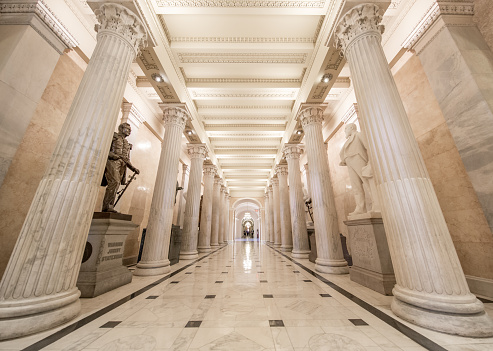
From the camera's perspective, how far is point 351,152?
13.6 feet

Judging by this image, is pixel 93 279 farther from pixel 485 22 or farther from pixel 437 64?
pixel 485 22

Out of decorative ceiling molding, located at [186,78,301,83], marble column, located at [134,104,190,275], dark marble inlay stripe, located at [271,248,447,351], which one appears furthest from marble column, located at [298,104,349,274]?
marble column, located at [134,104,190,275]

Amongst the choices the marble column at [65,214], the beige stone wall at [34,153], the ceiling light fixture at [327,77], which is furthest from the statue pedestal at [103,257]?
the ceiling light fixture at [327,77]

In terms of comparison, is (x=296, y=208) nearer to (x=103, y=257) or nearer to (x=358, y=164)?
(x=358, y=164)

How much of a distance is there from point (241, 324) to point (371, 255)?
267 centimetres

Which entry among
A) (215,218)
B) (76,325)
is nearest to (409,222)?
(76,325)

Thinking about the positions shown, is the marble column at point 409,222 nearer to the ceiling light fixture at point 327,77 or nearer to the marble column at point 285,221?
the ceiling light fixture at point 327,77

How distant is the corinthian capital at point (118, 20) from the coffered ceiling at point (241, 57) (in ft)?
0.57

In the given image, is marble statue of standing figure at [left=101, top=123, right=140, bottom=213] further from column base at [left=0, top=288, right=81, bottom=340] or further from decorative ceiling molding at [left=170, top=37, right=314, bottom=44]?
decorative ceiling molding at [left=170, top=37, right=314, bottom=44]

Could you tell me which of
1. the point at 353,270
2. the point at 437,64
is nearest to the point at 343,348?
the point at 353,270

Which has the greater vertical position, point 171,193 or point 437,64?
point 437,64

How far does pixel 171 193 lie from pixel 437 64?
665 cm

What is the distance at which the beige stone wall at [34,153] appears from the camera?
10.8ft

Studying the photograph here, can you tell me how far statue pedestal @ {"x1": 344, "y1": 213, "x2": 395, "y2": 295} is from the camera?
3117 mm
